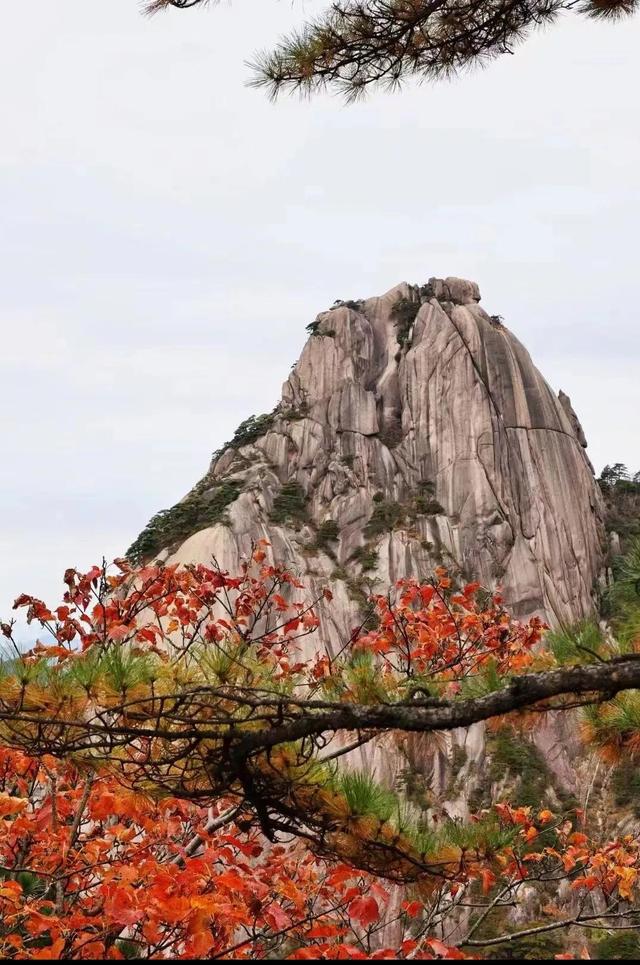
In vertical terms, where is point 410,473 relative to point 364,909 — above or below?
above

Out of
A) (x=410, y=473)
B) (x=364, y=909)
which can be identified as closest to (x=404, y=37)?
(x=364, y=909)

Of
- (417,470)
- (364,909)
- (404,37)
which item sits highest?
(417,470)

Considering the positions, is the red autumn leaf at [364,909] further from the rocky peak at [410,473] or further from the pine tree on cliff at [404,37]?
the rocky peak at [410,473]

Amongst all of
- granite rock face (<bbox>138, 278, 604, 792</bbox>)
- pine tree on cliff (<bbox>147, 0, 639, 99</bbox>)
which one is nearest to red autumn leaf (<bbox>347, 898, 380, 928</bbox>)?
pine tree on cliff (<bbox>147, 0, 639, 99</bbox>)

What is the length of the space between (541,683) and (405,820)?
947 millimetres

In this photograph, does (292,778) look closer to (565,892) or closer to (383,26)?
(383,26)

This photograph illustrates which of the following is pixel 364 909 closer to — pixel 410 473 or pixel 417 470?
pixel 410 473

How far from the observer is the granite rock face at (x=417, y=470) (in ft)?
138

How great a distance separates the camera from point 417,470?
47312 mm

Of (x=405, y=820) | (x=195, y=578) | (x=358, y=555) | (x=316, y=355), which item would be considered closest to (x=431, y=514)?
(x=358, y=555)

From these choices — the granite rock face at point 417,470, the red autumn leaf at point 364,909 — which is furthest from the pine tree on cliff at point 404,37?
the granite rock face at point 417,470

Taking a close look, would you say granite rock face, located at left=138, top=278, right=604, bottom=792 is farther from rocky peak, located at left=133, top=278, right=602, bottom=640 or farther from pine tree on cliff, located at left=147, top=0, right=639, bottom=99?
pine tree on cliff, located at left=147, top=0, right=639, bottom=99

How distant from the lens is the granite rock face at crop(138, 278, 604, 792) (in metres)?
42.2

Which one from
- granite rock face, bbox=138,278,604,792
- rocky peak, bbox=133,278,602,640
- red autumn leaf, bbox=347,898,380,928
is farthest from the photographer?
granite rock face, bbox=138,278,604,792
